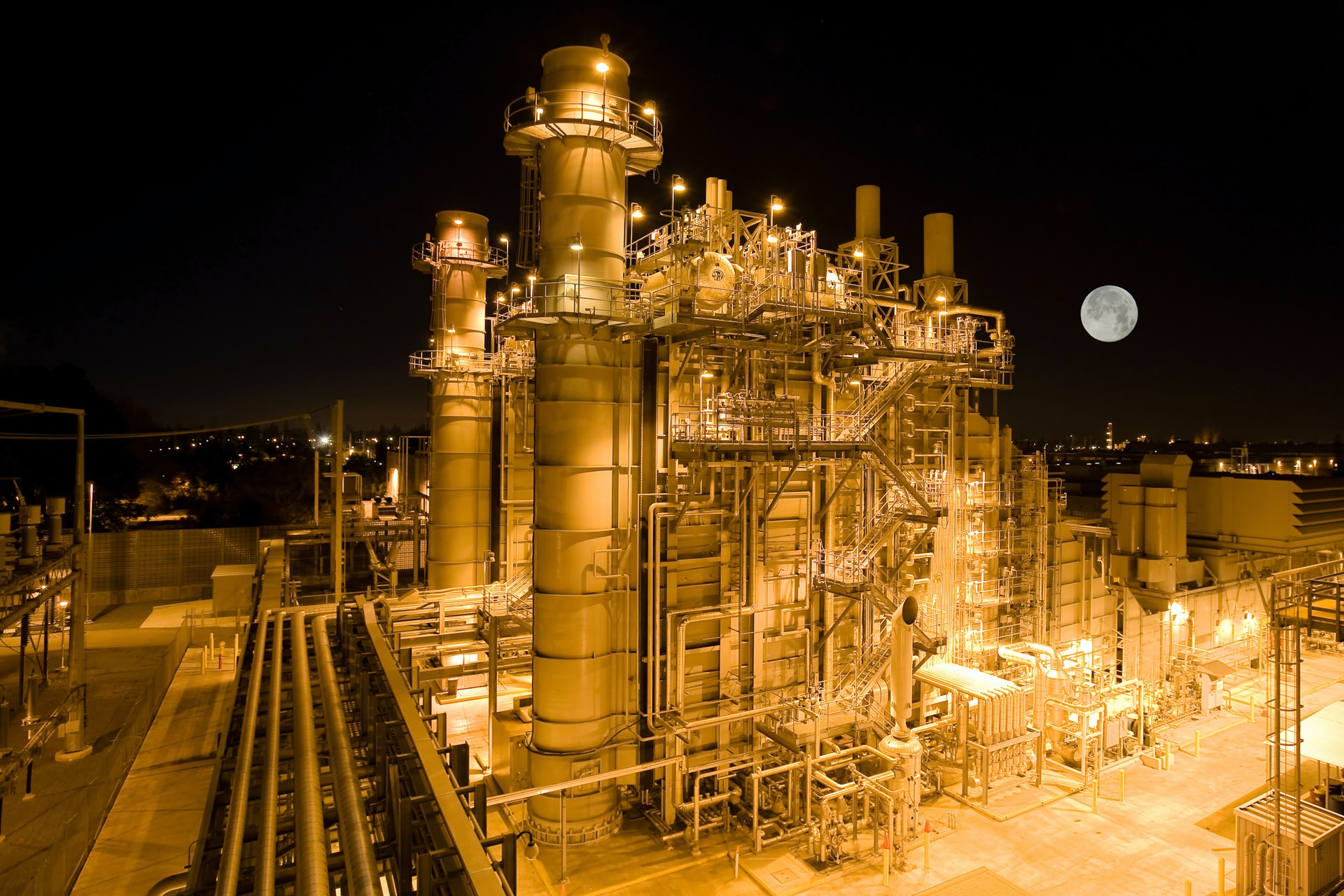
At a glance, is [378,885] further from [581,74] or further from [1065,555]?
[1065,555]

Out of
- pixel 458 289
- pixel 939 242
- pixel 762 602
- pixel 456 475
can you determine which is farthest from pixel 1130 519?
pixel 458 289

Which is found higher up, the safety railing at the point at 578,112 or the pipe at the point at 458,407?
the safety railing at the point at 578,112

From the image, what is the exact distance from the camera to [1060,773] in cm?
1945

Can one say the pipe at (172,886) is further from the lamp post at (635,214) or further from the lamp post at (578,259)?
the lamp post at (635,214)

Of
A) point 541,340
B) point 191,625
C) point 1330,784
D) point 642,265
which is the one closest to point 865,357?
point 642,265

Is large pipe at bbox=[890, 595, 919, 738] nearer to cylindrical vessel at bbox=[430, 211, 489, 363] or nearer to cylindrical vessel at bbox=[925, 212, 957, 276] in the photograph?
cylindrical vessel at bbox=[925, 212, 957, 276]

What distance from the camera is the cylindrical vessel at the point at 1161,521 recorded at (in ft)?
81.0

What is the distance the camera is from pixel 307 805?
4559mm

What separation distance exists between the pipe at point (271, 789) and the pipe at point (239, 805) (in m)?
0.11

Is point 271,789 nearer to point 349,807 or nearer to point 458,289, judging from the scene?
point 349,807

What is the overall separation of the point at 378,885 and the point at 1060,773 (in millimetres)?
20596

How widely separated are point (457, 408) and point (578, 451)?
39.5ft

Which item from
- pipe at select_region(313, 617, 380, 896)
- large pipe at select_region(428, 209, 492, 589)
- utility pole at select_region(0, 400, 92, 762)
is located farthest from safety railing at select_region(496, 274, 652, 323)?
utility pole at select_region(0, 400, 92, 762)

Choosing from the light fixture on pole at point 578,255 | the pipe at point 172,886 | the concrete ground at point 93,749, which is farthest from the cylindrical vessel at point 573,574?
the pipe at point 172,886
